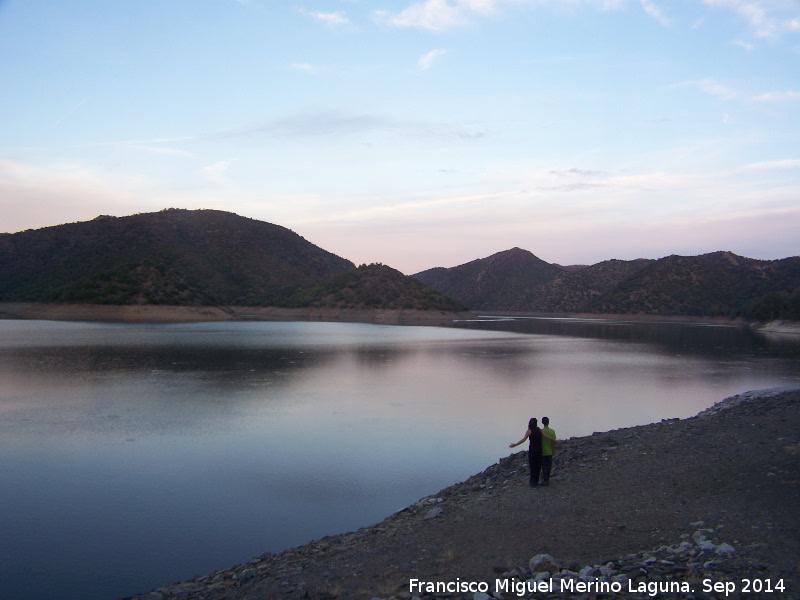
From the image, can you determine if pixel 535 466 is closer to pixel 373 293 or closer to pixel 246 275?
pixel 373 293

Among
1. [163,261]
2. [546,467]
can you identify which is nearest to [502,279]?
[163,261]

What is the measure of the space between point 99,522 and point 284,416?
7.81 metres

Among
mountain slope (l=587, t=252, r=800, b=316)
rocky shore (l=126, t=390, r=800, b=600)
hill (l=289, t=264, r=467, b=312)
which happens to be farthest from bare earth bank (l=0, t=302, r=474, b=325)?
rocky shore (l=126, t=390, r=800, b=600)

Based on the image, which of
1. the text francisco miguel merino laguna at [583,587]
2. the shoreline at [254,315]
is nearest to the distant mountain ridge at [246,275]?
the shoreline at [254,315]

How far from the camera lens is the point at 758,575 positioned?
459cm

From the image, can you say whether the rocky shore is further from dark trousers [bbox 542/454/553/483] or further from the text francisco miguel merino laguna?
dark trousers [bbox 542/454/553/483]

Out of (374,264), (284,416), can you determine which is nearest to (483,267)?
(374,264)

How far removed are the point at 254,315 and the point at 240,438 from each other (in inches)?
3338

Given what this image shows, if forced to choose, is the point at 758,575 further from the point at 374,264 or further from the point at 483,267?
the point at 483,267

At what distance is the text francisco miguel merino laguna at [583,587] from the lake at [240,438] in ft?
9.93

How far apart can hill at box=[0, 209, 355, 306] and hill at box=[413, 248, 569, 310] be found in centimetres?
5420

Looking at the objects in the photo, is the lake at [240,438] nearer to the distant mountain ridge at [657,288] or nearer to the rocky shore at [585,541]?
the rocky shore at [585,541]

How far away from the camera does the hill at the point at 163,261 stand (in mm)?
74062

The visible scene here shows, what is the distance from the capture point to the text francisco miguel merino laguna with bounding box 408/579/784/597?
4.42 m
